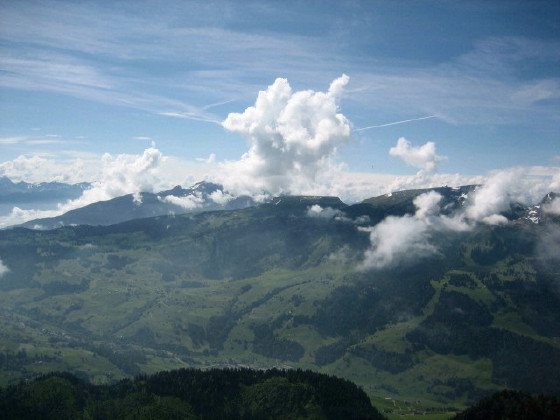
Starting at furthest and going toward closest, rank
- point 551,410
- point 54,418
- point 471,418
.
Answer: point 54,418 < point 471,418 < point 551,410

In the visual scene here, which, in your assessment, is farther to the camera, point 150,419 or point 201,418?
point 201,418

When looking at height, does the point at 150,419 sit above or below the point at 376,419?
above

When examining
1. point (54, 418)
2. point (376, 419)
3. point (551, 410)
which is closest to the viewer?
point (551, 410)

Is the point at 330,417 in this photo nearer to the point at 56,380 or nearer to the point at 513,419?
the point at 513,419

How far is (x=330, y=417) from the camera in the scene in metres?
186

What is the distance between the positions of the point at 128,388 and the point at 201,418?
1721 inches

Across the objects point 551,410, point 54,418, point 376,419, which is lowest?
point 376,419

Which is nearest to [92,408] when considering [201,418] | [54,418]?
[54,418]

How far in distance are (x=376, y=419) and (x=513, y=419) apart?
218 ft

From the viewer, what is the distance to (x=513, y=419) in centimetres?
14000

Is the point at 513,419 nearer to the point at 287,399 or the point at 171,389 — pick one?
the point at 287,399

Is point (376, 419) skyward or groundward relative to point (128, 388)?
groundward

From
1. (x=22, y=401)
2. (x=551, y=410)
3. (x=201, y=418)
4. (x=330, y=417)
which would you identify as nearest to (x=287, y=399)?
A: (x=330, y=417)

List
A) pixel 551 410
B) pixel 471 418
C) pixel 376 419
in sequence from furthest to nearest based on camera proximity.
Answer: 1. pixel 376 419
2. pixel 471 418
3. pixel 551 410
